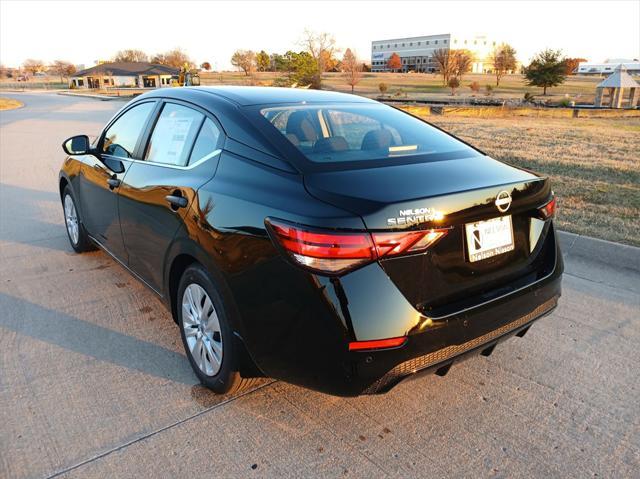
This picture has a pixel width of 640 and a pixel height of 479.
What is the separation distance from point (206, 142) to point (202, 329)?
1.06 metres

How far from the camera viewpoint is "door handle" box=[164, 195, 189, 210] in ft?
9.66

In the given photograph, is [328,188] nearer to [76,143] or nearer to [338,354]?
[338,354]

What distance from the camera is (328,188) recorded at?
236 cm

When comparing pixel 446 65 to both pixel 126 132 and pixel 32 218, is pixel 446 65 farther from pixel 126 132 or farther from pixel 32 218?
pixel 126 132

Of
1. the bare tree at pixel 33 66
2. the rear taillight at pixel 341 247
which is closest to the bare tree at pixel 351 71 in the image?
the rear taillight at pixel 341 247

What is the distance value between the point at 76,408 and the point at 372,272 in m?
1.85

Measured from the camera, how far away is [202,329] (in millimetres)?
2961

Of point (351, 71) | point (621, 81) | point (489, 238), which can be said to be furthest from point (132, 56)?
point (489, 238)

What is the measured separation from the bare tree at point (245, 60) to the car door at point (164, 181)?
77025 mm

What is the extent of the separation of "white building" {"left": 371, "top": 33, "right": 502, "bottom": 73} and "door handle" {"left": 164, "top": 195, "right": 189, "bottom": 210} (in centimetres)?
15154

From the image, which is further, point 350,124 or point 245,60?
point 245,60

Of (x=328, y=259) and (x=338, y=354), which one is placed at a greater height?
(x=328, y=259)

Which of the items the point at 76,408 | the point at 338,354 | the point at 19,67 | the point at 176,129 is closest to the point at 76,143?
the point at 176,129

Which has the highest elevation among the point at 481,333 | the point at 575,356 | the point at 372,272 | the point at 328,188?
the point at 328,188
